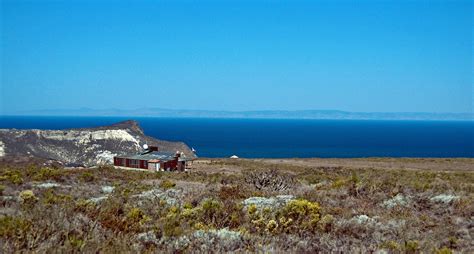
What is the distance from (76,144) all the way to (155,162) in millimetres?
21398

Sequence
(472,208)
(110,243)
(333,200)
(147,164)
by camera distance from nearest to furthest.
Result: (110,243), (472,208), (333,200), (147,164)

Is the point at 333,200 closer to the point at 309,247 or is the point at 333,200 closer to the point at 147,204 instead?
the point at 147,204

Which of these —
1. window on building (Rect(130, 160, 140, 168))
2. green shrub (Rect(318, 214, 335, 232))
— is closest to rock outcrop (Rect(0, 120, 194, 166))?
window on building (Rect(130, 160, 140, 168))

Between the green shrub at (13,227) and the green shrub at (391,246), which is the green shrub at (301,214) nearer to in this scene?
the green shrub at (391,246)

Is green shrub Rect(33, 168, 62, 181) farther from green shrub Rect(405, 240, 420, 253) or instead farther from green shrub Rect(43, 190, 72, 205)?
green shrub Rect(405, 240, 420, 253)

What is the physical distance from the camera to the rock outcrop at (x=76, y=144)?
167ft

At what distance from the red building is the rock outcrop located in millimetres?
10661

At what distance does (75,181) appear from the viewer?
20.0 meters

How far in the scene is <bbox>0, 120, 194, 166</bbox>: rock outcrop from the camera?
50.8 meters

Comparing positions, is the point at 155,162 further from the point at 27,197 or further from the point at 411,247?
the point at 411,247

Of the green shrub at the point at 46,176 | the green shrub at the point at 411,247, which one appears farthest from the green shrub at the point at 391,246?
the green shrub at the point at 46,176

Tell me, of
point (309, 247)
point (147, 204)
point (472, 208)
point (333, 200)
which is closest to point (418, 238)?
point (309, 247)

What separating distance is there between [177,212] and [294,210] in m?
2.67

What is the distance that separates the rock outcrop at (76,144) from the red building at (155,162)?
10661 mm
